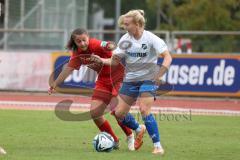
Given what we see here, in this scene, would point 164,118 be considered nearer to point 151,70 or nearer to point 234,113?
point 234,113

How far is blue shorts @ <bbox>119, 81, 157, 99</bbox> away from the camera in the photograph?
35.6 feet

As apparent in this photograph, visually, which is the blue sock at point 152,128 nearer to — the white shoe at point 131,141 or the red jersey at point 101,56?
the white shoe at point 131,141

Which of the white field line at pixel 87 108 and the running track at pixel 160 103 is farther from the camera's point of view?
the running track at pixel 160 103

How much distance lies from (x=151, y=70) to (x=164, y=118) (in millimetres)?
6141

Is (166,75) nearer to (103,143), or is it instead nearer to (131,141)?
(131,141)

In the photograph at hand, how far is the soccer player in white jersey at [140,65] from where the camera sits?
1070 centimetres

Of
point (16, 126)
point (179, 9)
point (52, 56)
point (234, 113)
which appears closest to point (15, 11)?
point (52, 56)

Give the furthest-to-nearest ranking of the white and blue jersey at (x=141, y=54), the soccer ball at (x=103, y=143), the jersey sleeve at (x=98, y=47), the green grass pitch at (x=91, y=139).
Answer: the jersey sleeve at (x=98, y=47)
the soccer ball at (x=103, y=143)
the white and blue jersey at (x=141, y=54)
the green grass pitch at (x=91, y=139)

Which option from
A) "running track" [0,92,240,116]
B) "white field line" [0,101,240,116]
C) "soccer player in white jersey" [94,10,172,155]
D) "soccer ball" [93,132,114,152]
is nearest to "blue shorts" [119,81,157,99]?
"soccer player in white jersey" [94,10,172,155]

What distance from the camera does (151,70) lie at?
10984 millimetres

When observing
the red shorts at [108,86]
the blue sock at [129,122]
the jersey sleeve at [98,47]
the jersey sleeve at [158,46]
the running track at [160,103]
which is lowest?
the running track at [160,103]

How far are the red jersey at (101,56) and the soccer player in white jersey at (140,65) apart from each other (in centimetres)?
28

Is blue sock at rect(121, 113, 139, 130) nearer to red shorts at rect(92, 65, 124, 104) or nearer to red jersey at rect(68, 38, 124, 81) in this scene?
red shorts at rect(92, 65, 124, 104)

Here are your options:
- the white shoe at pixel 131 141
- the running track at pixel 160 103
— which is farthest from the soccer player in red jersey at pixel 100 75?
the running track at pixel 160 103
